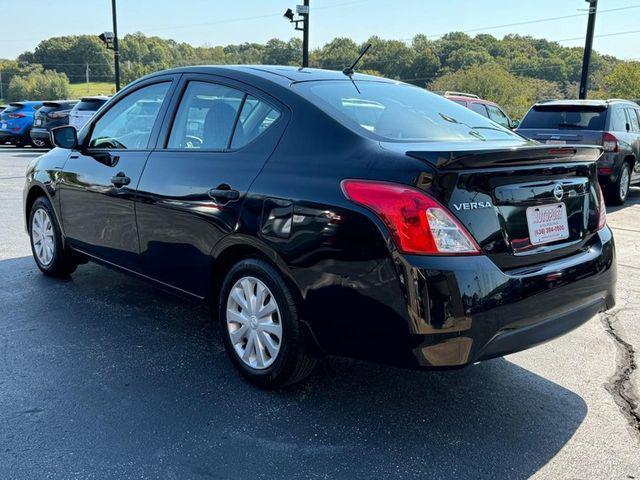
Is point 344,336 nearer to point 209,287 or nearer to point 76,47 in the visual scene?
point 209,287

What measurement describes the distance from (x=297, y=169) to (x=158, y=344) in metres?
1.57

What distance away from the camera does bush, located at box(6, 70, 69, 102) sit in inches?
3039

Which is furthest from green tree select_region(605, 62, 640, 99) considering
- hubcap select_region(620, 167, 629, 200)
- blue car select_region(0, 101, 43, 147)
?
hubcap select_region(620, 167, 629, 200)

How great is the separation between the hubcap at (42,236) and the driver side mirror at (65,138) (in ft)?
2.57

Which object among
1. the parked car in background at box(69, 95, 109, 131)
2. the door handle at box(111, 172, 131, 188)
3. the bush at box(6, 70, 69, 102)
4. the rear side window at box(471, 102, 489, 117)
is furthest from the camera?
the bush at box(6, 70, 69, 102)

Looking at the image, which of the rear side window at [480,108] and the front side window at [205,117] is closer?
the front side window at [205,117]

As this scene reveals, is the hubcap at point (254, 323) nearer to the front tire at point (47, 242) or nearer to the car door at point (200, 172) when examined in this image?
the car door at point (200, 172)

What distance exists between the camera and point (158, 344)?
3736 millimetres

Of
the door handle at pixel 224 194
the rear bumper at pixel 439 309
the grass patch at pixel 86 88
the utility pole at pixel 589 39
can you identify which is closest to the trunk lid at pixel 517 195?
the rear bumper at pixel 439 309

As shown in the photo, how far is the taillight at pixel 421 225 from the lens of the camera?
244 cm

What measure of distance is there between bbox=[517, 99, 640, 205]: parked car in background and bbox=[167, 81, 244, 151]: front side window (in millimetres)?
7101

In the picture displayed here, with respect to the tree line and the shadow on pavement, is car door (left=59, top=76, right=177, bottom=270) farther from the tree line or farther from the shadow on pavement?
the tree line

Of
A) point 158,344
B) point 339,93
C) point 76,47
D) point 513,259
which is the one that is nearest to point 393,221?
point 513,259

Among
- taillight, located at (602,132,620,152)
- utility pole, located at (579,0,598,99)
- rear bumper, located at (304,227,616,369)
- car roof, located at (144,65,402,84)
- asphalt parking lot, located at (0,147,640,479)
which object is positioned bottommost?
asphalt parking lot, located at (0,147,640,479)
